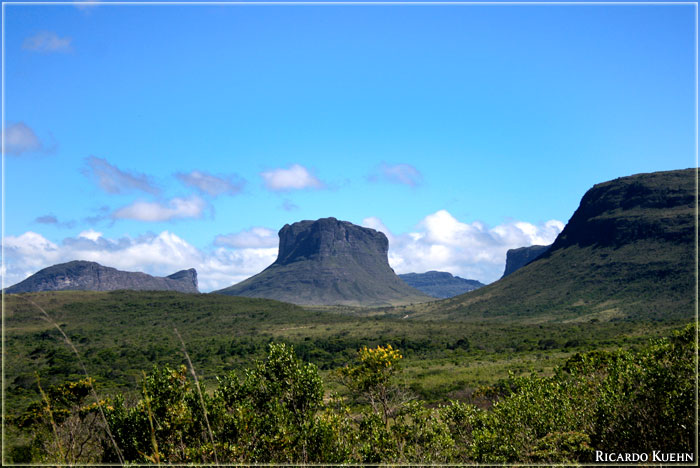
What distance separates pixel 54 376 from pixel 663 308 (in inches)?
4628

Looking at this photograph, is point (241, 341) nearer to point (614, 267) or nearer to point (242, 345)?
point (242, 345)

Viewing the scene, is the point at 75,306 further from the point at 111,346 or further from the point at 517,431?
the point at 517,431

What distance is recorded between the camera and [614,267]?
469ft

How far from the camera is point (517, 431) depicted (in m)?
19.2

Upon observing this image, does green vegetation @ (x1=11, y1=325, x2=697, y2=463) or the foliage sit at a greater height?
green vegetation @ (x1=11, y1=325, x2=697, y2=463)

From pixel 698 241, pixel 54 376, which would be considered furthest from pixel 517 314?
pixel 54 376

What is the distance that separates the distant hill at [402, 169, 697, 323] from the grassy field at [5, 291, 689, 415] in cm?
1334

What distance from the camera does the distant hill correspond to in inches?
4727

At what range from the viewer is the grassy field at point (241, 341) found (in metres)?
62.3

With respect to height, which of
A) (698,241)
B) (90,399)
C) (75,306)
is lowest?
(90,399)

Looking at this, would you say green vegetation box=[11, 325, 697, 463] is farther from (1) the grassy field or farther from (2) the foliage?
(1) the grassy field

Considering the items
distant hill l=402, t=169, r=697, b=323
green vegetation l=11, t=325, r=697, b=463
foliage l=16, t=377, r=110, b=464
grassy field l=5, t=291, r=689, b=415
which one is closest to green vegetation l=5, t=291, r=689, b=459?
grassy field l=5, t=291, r=689, b=415

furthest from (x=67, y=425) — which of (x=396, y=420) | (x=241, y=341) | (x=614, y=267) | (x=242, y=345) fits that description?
(x=614, y=267)

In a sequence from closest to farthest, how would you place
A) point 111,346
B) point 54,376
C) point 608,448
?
point 608,448, point 54,376, point 111,346
